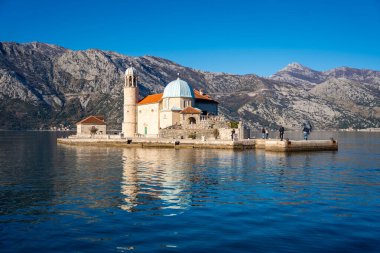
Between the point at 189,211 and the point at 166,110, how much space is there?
2388 inches

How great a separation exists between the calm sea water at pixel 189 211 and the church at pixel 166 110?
137ft

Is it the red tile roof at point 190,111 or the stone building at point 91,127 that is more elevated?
the red tile roof at point 190,111

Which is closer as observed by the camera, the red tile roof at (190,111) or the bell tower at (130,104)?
the red tile roof at (190,111)

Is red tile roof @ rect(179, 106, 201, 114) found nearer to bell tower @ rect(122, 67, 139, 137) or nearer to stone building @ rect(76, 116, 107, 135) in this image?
bell tower @ rect(122, 67, 139, 137)

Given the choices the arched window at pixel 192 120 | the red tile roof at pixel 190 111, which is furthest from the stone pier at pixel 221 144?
the red tile roof at pixel 190 111

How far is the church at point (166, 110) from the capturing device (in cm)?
7675

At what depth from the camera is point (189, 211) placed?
20.1 meters

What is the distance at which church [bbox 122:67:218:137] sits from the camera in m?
76.8

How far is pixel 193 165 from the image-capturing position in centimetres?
4109

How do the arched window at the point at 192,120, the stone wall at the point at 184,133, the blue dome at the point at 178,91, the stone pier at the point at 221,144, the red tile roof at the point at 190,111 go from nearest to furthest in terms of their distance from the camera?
the stone pier at the point at 221,144
the stone wall at the point at 184,133
the red tile roof at the point at 190,111
the arched window at the point at 192,120
the blue dome at the point at 178,91

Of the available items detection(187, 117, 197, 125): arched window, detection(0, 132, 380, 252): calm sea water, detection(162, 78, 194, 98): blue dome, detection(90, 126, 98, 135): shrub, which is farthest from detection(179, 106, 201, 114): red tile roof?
detection(0, 132, 380, 252): calm sea water

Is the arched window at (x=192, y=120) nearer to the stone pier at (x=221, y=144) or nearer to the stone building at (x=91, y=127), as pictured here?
the stone pier at (x=221, y=144)

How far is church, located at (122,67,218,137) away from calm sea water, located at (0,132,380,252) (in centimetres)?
4180

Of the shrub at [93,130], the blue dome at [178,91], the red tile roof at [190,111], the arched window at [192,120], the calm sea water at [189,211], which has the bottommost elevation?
the calm sea water at [189,211]
